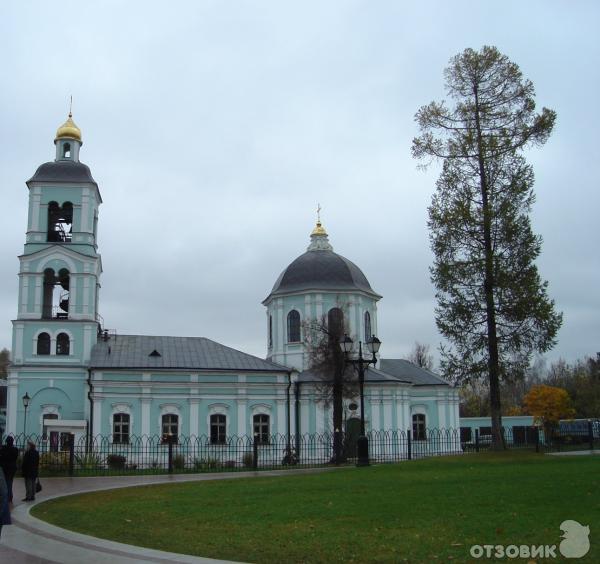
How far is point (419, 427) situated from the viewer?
41219 millimetres

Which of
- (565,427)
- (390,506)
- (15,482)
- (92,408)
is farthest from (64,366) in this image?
(565,427)

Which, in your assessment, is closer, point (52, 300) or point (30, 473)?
point (30, 473)

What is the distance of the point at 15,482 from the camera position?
2042cm

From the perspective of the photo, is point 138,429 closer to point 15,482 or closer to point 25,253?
point 25,253

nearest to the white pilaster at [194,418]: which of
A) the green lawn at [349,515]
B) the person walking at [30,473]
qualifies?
the green lawn at [349,515]

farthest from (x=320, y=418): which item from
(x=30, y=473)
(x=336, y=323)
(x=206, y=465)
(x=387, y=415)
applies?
(x=30, y=473)

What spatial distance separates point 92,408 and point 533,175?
897 inches

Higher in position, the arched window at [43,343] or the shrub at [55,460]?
the arched window at [43,343]

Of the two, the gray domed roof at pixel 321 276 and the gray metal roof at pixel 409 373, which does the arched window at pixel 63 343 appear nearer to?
the gray domed roof at pixel 321 276

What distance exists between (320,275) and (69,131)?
51.3 feet

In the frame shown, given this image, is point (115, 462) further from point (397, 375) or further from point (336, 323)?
point (397, 375)

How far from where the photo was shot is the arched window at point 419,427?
4062 centimetres

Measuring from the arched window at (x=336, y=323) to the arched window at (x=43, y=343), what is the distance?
542 inches

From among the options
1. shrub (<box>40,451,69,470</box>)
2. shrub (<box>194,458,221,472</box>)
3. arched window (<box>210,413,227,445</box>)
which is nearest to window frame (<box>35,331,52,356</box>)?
arched window (<box>210,413,227,445</box>)
